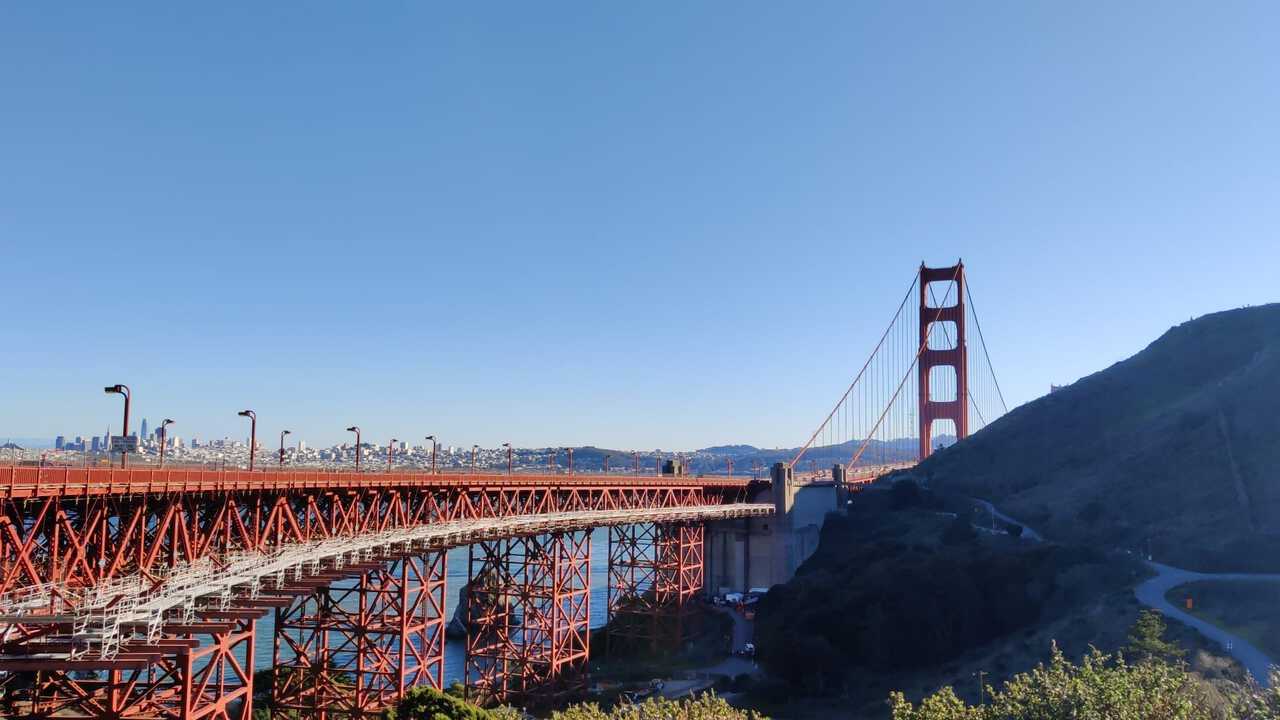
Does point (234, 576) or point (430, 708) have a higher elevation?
point (234, 576)

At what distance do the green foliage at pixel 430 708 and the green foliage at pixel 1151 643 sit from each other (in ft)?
85.9

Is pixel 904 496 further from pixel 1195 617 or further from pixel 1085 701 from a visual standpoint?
pixel 1085 701

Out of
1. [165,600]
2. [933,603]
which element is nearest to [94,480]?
[165,600]

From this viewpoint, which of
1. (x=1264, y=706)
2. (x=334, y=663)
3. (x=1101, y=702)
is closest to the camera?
(x=1264, y=706)

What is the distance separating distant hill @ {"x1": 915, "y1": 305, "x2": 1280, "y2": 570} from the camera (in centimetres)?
5794

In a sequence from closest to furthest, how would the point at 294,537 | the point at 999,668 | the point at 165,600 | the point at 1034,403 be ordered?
the point at 165,600 → the point at 294,537 → the point at 999,668 → the point at 1034,403

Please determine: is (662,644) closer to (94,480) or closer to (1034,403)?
(94,480)

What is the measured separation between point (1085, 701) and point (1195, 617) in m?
32.3

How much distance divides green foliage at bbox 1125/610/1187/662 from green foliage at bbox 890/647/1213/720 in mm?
A: 18657

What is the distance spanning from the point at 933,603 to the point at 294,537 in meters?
36.2

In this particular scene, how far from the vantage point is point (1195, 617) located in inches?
1702

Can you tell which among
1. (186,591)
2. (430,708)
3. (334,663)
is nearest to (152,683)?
(186,591)

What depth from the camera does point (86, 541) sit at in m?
19.7

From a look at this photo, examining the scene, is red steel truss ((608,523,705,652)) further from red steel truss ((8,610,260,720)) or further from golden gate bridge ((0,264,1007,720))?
red steel truss ((8,610,260,720))
